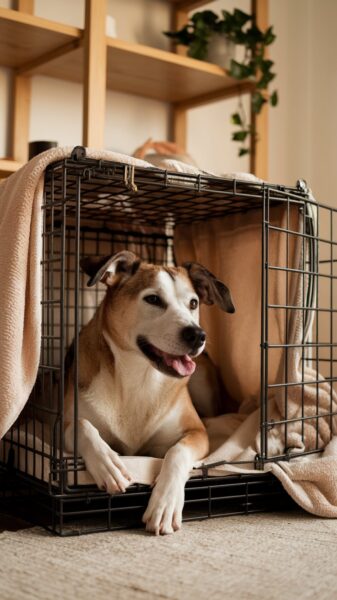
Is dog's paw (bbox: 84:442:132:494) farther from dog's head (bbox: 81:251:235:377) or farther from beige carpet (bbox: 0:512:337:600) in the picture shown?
dog's head (bbox: 81:251:235:377)

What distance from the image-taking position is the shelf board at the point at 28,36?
90.0 inches

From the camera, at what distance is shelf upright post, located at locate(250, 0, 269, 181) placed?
114 inches

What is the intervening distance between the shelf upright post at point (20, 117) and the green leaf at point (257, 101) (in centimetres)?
83

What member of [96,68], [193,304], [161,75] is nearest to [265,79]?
[161,75]

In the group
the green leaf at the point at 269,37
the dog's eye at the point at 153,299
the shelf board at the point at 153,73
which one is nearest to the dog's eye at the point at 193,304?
the dog's eye at the point at 153,299

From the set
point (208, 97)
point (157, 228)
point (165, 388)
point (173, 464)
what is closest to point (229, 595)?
point (173, 464)

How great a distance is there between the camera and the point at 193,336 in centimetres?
175

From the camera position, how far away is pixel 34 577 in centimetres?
133

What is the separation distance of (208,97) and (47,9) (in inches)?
27.0

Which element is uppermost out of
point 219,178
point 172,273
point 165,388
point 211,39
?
point 211,39

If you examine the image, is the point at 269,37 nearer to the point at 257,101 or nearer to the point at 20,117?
the point at 257,101

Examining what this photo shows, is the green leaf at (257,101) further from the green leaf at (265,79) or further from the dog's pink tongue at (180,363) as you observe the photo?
the dog's pink tongue at (180,363)

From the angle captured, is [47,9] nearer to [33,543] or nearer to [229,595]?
[33,543]

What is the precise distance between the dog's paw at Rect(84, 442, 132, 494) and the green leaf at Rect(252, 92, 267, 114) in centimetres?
167
